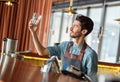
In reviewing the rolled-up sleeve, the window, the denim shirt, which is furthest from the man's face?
the window

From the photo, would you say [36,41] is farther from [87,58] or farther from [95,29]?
[95,29]

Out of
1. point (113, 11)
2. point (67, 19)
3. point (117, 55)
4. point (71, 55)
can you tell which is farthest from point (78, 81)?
point (67, 19)

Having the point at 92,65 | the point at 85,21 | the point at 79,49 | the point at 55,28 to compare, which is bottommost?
the point at 92,65

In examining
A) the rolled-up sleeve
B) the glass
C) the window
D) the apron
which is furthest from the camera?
the window

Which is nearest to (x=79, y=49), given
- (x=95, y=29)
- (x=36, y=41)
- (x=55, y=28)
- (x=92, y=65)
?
(x=92, y=65)

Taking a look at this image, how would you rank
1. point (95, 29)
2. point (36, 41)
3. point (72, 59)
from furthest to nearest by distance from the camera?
point (95, 29) → point (36, 41) → point (72, 59)

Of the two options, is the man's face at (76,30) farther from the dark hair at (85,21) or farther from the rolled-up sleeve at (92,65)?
the rolled-up sleeve at (92,65)

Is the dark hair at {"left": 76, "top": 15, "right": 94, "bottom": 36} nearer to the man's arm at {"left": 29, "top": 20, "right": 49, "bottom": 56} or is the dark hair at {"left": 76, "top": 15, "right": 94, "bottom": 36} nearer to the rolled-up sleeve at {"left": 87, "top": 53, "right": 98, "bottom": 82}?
the rolled-up sleeve at {"left": 87, "top": 53, "right": 98, "bottom": 82}

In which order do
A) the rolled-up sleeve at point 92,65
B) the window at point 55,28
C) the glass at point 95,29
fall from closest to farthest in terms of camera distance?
the rolled-up sleeve at point 92,65, the glass at point 95,29, the window at point 55,28

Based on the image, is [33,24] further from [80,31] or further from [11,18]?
[11,18]

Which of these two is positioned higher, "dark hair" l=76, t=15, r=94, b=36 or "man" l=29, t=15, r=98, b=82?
"dark hair" l=76, t=15, r=94, b=36

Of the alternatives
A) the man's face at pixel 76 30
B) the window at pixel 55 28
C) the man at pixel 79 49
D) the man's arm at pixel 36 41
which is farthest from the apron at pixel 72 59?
the window at pixel 55 28

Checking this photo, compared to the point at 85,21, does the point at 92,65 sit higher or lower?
lower

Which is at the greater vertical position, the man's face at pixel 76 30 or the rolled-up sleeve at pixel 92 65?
the man's face at pixel 76 30
